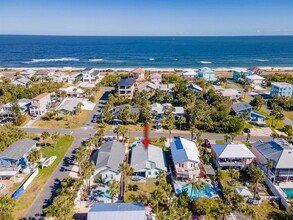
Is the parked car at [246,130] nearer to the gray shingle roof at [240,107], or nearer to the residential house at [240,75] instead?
the gray shingle roof at [240,107]

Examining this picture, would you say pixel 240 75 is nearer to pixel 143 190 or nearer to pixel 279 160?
pixel 279 160

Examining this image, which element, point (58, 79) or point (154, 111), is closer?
point (154, 111)

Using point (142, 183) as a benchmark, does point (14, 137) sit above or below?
above

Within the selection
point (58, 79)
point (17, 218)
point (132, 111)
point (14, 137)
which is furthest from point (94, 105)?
point (17, 218)

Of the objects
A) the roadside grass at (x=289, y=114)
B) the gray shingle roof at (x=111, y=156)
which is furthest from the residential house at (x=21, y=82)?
the roadside grass at (x=289, y=114)

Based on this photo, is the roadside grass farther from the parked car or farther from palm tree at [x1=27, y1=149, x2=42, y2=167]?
palm tree at [x1=27, y1=149, x2=42, y2=167]

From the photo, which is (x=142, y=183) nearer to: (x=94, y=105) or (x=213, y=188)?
(x=213, y=188)
